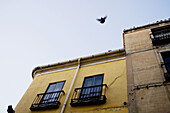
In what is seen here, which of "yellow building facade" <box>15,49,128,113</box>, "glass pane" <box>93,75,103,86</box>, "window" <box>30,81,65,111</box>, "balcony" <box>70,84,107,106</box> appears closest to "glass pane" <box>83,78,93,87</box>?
"yellow building facade" <box>15,49,128,113</box>

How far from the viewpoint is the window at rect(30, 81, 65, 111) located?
721 cm

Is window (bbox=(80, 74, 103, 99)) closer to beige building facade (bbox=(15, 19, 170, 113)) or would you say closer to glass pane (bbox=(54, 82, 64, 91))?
beige building facade (bbox=(15, 19, 170, 113))

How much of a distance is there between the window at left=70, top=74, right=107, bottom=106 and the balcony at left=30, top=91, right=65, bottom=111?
883mm

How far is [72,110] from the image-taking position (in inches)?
259

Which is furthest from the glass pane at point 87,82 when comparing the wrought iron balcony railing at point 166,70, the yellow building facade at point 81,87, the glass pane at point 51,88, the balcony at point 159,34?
the balcony at point 159,34

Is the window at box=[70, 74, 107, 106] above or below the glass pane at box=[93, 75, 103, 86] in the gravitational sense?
below

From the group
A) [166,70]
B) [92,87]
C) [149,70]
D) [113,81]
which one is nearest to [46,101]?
[92,87]

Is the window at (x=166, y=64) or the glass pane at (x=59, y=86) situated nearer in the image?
the window at (x=166, y=64)

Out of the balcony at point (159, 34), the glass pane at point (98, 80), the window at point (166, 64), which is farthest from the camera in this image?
the balcony at point (159, 34)

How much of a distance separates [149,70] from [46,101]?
211 inches

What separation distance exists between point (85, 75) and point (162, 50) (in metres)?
4.30

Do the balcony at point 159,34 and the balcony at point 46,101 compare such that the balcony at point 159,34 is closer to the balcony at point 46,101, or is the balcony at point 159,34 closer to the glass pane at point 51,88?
the balcony at point 46,101

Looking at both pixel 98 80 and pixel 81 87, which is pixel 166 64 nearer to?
pixel 98 80

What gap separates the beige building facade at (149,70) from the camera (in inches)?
211
